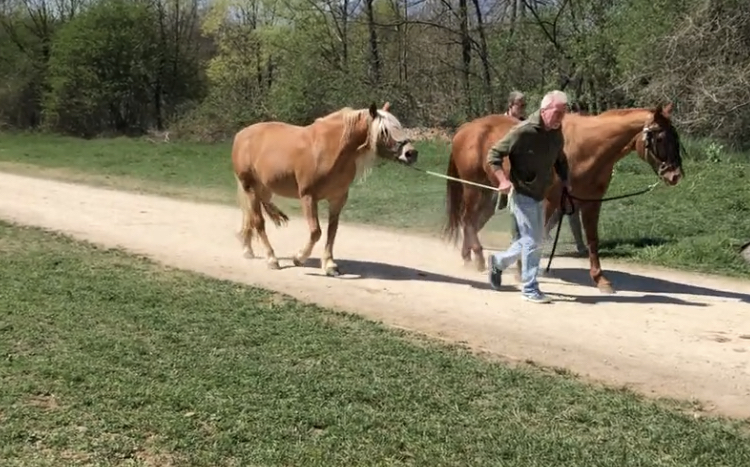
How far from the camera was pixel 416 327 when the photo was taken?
6.95 m

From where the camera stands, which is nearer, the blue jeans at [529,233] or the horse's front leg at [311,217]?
the blue jeans at [529,233]

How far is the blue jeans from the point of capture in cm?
777

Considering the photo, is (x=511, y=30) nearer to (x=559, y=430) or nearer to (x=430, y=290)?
(x=430, y=290)

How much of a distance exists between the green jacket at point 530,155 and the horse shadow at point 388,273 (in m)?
1.21

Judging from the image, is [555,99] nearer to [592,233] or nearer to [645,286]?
[592,233]

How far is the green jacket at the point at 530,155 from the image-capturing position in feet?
25.3

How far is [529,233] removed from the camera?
25.6 feet

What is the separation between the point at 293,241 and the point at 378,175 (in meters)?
8.38

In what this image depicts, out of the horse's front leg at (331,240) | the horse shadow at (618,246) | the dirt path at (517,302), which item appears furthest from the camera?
the horse shadow at (618,246)

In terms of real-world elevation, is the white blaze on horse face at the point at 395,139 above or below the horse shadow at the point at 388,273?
above

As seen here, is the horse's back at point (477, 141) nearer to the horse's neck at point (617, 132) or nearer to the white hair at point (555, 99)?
the horse's neck at point (617, 132)

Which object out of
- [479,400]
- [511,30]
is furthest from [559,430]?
[511,30]

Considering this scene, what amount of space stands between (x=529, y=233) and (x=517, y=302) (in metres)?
0.65

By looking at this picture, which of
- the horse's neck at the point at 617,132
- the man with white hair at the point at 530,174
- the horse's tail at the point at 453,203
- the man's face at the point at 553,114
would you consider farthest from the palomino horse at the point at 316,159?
the horse's neck at the point at 617,132
